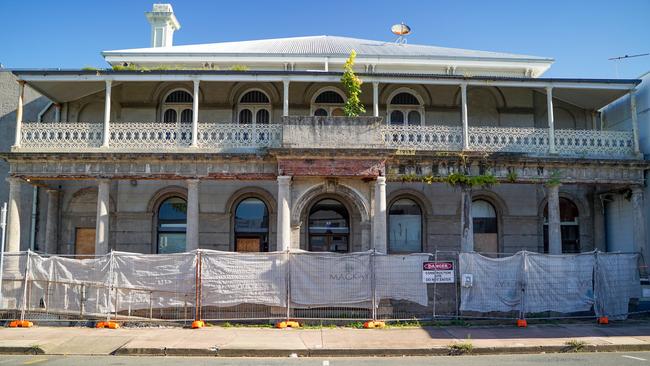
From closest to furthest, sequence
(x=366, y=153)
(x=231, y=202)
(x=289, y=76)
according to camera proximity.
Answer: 1. (x=366, y=153)
2. (x=289, y=76)
3. (x=231, y=202)

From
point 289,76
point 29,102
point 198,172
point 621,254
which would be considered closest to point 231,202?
point 198,172

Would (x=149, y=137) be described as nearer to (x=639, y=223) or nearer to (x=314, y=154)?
(x=314, y=154)

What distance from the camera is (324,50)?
78.2 feet

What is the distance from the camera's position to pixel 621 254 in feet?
50.9

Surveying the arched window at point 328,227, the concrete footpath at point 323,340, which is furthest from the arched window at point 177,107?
the concrete footpath at point 323,340

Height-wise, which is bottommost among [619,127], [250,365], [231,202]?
[250,365]

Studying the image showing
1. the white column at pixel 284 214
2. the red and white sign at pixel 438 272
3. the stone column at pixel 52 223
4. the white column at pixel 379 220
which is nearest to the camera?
the red and white sign at pixel 438 272

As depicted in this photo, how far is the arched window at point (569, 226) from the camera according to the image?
2211 cm

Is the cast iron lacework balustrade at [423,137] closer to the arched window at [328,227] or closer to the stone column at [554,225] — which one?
the stone column at [554,225]

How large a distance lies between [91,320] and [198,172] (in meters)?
5.75

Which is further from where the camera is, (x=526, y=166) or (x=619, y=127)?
(x=619, y=127)

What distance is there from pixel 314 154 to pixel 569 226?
1121 cm

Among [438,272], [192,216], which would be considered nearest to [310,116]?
[192,216]

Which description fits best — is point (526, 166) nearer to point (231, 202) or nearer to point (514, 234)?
point (514, 234)
